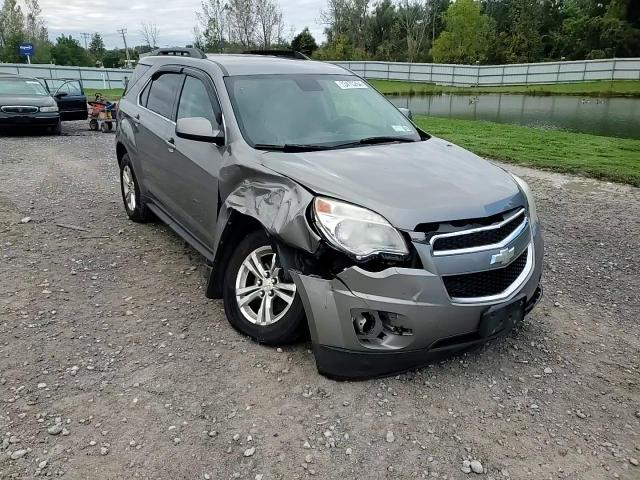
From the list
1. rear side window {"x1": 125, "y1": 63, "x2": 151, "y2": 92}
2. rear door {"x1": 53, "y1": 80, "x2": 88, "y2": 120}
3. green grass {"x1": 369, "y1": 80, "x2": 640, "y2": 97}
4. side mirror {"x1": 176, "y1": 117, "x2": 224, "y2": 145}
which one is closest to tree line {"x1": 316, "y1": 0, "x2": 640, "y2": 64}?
green grass {"x1": 369, "y1": 80, "x2": 640, "y2": 97}

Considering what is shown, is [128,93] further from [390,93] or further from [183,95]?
[390,93]

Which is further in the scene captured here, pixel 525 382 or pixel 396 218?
pixel 525 382

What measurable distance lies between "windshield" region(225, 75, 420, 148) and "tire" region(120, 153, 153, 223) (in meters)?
2.23

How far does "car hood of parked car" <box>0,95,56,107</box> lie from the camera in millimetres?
13828

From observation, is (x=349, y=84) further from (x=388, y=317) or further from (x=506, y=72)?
(x=506, y=72)

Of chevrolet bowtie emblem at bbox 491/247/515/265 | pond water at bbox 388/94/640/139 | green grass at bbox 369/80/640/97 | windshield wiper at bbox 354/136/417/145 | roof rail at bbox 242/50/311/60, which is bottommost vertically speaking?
pond water at bbox 388/94/640/139

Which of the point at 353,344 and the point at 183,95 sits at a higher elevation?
the point at 183,95

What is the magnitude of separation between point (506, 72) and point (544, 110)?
16740 millimetres

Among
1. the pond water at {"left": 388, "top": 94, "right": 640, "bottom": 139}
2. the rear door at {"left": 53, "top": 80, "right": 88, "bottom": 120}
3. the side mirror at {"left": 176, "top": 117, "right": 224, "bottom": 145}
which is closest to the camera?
the side mirror at {"left": 176, "top": 117, "right": 224, "bottom": 145}

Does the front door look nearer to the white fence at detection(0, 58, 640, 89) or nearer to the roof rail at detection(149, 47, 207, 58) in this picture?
the roof rail at detection(149, 47, 207, 58)

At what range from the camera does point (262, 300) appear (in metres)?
3.55

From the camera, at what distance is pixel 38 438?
2.72 metres

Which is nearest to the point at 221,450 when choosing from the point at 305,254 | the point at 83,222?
the point at 305,254

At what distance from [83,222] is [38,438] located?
398 cm
